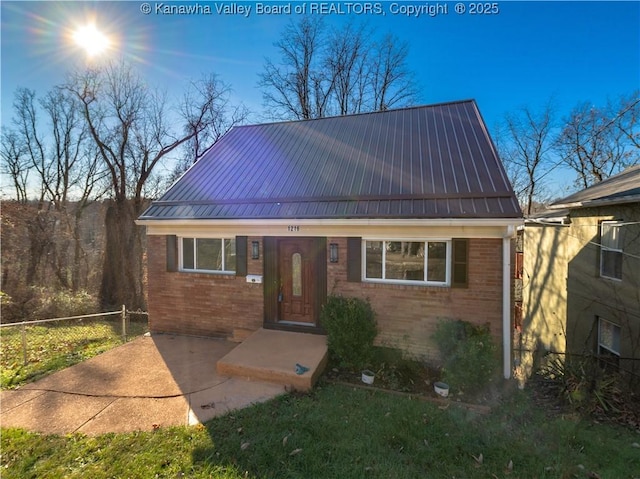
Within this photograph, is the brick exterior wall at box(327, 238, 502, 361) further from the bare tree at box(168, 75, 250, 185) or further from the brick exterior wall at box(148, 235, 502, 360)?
the bare tree at box(168, 75, 250, 185)

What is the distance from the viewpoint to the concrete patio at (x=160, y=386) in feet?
14.3

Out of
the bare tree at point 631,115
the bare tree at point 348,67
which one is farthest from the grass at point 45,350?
the bare tree at point 348,67

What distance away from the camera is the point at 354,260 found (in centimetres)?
645

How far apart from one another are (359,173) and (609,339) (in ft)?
27.3

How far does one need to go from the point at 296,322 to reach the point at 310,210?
2604mm

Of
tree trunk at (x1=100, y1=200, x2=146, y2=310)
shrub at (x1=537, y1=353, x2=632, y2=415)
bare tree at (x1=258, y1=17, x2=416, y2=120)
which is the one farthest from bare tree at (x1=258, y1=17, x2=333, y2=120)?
shrub at (x1=537, y1=353, x2=632, y2=415)

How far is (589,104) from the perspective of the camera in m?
16.7

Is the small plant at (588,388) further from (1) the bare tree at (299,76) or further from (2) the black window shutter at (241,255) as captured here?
(1) the bare tree at (299,76)

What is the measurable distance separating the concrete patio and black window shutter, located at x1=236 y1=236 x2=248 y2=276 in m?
1.47

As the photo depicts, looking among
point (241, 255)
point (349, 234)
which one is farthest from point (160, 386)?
point (349, 234)

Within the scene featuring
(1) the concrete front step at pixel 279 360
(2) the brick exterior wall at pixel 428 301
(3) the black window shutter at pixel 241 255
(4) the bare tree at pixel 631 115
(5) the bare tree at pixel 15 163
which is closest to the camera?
(4) the bare tree at pixel 631 115

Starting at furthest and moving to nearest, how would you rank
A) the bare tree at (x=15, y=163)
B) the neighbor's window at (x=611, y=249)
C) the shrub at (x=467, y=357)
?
the bare tree at (x=15, y=163) → the neighbor's window at (x=611, y=249) → the shrub at (x=467, y=357)

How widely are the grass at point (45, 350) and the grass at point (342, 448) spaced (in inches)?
92.6

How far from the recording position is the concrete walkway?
4312 millimetres
